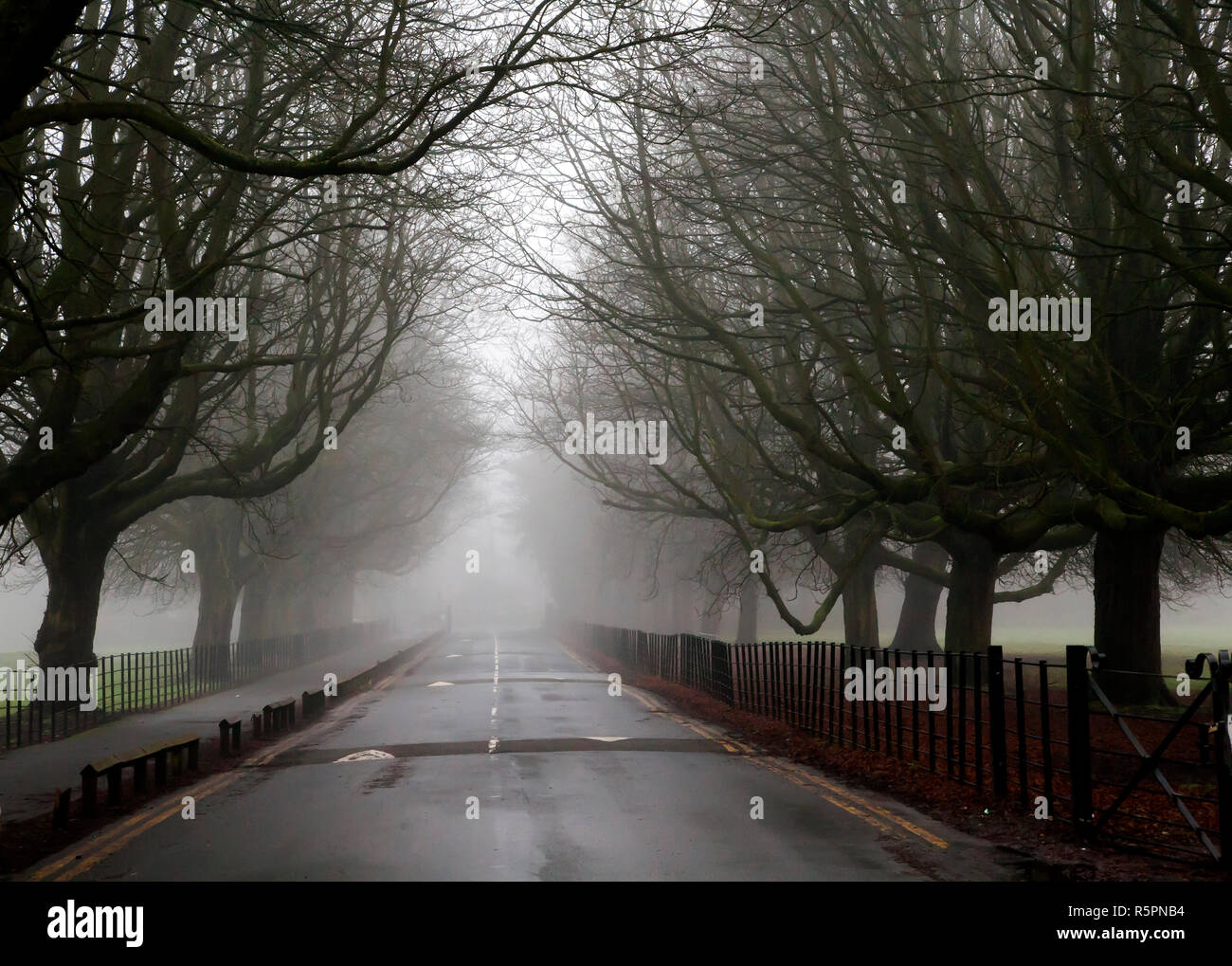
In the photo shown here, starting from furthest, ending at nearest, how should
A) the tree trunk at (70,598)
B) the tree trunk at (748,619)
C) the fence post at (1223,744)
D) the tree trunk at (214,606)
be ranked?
the tree trunk at (748,619) → the tree trunk at (214,606) → the tree trunk at (70,598) → the fence post at (1223,744)

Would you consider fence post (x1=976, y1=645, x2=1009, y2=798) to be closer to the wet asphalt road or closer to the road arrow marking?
the wet asphalt road

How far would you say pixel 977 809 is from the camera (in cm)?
1175

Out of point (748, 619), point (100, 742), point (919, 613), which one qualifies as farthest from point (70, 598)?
point (748, 619)

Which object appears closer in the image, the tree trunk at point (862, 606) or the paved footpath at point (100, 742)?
the paved footpath at point (100, 742)

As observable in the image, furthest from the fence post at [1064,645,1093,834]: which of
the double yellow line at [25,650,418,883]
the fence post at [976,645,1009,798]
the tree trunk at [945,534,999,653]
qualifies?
the tree trunk at [945,534,999,653]

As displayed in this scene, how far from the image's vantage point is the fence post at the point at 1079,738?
1042cm

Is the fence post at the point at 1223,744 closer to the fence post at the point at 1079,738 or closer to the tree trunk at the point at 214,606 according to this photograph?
the fence post at the point at 1079,738

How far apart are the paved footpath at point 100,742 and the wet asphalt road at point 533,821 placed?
1773 millimetres

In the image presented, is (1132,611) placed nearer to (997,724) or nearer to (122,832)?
(997,724)

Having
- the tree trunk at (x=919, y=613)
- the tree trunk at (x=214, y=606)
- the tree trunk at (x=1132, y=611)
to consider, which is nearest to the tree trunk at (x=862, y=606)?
the tree trunk at (x=919, y=613)

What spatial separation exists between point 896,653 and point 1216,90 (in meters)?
6.45

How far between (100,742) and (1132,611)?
1596cm

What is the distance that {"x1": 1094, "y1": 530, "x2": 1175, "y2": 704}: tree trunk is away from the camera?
19.7 metres

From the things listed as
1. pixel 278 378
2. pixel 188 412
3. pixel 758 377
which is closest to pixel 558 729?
pixel 758 377
